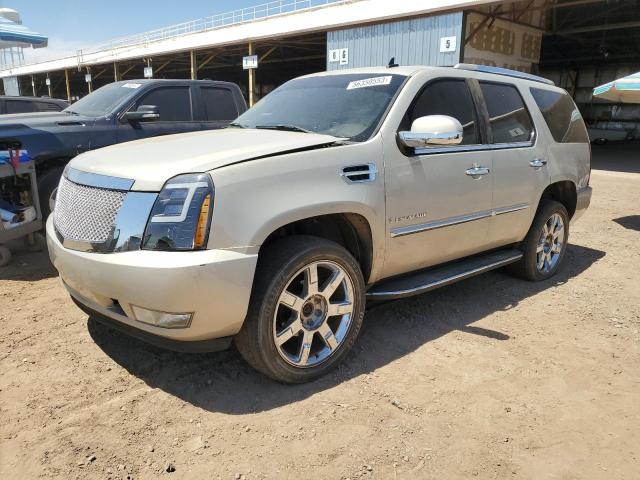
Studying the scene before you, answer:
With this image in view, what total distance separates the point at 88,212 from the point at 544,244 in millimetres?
4049

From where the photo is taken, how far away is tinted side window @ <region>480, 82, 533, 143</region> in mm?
4086

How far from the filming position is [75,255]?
2701mm

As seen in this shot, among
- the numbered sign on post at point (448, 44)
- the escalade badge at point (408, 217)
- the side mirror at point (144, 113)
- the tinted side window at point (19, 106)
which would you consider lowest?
the escalade badge at point (408, 217)

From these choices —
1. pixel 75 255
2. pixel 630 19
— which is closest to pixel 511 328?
pixel 75 255

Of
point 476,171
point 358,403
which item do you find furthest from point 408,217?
point 358,403

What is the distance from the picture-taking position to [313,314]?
2.99 meters

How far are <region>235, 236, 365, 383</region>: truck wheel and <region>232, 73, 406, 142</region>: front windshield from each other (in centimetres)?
85

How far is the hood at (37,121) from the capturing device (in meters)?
5.39

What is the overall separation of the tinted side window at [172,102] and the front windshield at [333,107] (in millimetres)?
2931

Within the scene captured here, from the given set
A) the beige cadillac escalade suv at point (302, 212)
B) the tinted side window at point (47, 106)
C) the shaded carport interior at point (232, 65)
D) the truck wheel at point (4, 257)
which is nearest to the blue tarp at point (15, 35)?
the shaded carport interior at point (232, 65)

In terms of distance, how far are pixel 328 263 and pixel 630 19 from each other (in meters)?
23.8

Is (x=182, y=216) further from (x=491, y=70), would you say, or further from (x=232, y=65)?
(x=232, y=65)

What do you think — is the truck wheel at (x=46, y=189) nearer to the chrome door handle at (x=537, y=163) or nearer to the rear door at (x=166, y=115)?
the rear door at (x=166, y=115)

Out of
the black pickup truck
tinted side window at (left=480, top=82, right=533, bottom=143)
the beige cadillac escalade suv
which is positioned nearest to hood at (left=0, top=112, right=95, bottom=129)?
the black pickup truck
